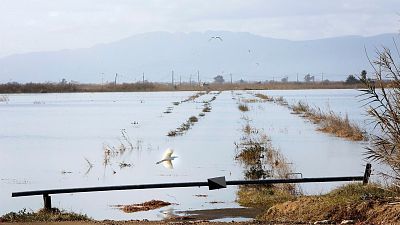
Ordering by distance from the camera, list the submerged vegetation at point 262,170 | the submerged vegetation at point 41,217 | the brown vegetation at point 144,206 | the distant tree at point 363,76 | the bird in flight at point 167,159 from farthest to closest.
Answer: the bird in flight at point 167,159, the submerged vegetation at point 262,170, the brown vegetation at point 144,206, the distant tree at point 363,76, the submerged vegetation at point 41,217

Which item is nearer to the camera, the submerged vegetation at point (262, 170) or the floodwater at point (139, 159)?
the submerged vegetation at point (262, 170)

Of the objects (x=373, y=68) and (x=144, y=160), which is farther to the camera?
(x=144, y=160)

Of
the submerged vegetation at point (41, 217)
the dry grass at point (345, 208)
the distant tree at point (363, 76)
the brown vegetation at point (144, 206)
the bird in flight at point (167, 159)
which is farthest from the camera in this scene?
the bird in flight at point (167, 159)

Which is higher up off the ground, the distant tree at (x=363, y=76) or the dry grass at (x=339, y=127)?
the distant tree at (x=363, y=76)

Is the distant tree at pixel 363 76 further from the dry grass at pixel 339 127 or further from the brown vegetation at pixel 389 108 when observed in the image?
the dry grass at pixel 339 127

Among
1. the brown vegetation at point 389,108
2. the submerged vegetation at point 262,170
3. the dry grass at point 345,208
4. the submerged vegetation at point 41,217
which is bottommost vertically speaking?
the submerged vegetation at point 262,170

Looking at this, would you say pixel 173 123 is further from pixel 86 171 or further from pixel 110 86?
pixel 110 86

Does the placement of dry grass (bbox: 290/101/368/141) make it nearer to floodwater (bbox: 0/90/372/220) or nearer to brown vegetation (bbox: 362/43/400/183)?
floodwater (bbox: 0/90/372/220)

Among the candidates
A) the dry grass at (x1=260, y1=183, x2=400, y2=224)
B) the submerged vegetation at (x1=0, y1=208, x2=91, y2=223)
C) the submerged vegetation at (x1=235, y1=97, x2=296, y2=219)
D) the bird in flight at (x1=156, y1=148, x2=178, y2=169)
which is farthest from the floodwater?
the dry grass at (x1=260, y1=183, x2=400, y2=224)

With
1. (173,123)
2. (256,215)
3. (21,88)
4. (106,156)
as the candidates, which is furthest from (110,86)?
(256,215)

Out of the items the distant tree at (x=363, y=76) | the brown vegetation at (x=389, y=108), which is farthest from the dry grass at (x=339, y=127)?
the brown vegetation at (x=389, y=108)

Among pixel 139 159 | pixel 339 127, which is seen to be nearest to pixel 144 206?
pixel 139 159

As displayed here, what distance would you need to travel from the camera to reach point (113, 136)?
27.2 meters

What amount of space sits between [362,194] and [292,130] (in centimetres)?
1956
